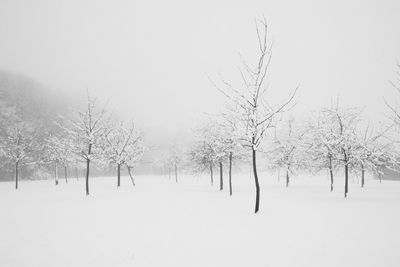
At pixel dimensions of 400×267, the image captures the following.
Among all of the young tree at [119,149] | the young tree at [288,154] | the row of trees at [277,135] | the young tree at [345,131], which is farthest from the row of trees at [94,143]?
the young tree at [345,131]

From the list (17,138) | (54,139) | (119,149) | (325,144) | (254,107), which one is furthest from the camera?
(54,139)

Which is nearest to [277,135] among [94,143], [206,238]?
[94,143]

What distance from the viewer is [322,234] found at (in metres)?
9.57

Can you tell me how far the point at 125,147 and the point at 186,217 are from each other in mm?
22888

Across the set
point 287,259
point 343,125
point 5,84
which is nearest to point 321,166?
point 343,125

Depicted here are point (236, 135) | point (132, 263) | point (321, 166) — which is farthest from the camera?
point (321, 166)

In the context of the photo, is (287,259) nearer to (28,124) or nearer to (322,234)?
(322,234)

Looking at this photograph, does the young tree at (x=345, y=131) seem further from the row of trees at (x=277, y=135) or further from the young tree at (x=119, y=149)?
the young tree at (x=119, y=149)

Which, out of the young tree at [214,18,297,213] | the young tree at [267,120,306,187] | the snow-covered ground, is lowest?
the snow-covered ground

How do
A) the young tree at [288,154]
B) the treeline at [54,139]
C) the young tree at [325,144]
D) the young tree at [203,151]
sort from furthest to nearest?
1. the young tree at [288,154]
2. the young tree at [203,151]
3. the treeline at [54,139]
4. the young tree at [325,144]

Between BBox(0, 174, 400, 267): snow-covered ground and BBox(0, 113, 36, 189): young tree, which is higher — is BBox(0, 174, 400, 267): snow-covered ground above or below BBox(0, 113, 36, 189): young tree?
below

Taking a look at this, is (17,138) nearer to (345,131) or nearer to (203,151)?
(203,151)

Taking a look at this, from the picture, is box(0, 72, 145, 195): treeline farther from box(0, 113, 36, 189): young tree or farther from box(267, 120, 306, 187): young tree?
box(267, 120, 306, 187): young tree

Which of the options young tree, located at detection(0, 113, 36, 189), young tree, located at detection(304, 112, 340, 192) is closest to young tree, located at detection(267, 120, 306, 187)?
young tree, located at detection(304, 112, 340, 192)
